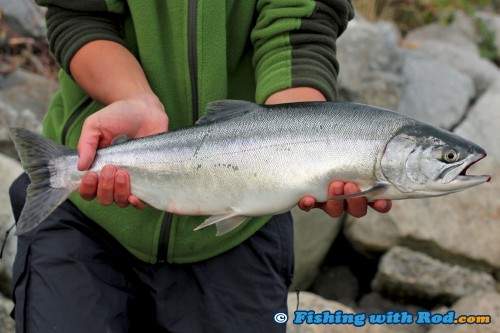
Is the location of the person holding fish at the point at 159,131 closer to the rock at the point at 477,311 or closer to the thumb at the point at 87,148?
the thumb at the point at 87,148

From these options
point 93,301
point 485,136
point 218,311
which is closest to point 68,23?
point 93,301

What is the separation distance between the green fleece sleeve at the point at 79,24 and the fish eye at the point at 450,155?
1407mm

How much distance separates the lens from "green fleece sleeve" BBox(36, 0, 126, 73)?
9.32 ft

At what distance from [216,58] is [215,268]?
0.86 metres

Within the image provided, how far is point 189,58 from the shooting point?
271cm

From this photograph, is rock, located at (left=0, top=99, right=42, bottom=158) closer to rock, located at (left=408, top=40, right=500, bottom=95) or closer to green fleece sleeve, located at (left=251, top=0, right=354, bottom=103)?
green fleece sleeve, located at (left=251, top=0, right=354, bottom=103)

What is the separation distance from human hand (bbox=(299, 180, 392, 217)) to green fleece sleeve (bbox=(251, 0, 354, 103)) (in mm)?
534

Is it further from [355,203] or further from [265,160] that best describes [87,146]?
[355,203]

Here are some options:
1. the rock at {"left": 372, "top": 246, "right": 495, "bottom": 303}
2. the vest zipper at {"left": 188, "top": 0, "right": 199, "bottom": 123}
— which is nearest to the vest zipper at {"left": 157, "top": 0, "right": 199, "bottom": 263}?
the vest zipper at {"left": 188, "top": 0, "right": 199, "bottom": 123}

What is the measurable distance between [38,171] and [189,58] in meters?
0.71

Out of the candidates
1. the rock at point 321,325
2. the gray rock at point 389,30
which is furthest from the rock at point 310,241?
the gray rock at point 389,30

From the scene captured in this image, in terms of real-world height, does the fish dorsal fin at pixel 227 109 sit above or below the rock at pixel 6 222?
above

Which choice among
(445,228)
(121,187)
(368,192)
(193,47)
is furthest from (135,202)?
(445,228)

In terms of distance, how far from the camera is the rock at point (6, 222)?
13.0 ft
